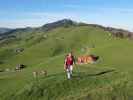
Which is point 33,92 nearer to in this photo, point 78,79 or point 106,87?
point 78,79

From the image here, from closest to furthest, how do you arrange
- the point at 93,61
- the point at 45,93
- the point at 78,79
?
1. the point at 45,93
2. the point at 78,79
3. the point at 93,61

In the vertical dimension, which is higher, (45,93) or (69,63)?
(69,63)

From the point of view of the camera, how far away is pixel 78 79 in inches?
1483

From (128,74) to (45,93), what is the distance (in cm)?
1042

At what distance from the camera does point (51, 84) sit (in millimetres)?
36812

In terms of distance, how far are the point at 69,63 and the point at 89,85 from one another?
3975mm

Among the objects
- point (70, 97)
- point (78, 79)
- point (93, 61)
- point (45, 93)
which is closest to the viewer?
point (70, 97)

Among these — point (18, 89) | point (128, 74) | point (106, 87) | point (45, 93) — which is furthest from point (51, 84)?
point (128, 74)

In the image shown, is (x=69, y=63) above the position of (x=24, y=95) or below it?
above

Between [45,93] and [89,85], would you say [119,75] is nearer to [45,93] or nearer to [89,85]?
[89,85]

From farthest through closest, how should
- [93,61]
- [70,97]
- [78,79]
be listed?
[93,61] < [78,79] < [70,97]

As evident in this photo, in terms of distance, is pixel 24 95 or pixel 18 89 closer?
pixel 24 95

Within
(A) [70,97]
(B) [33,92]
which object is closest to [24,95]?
(B) [33,92]

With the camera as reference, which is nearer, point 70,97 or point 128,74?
point 70,97
